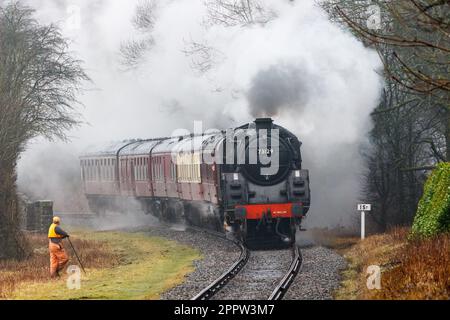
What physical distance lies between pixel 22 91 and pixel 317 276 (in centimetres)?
1280

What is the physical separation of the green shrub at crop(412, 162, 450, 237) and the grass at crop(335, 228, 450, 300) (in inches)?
14.8

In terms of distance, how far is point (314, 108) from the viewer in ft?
85.6

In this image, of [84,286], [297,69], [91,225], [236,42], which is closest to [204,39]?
[236,42]

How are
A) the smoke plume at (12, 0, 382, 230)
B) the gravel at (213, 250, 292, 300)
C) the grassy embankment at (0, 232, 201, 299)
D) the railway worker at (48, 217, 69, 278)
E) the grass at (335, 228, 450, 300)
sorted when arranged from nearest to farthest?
1. the grass at (335, 228, 450, 300)
2. the gravel at (213, 250, 292, 300)
3. the grassy embankment at (0, 232, 201, 299)
4. the railway worker at (48, 217, 69, 278)
5. the smoke plume at (12, 0, 382, 230)

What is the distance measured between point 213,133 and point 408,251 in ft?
32.4

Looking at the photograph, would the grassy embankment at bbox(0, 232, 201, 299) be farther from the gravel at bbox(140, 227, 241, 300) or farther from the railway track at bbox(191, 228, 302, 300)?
the railway track at bbox(191, 228, 302, 300)

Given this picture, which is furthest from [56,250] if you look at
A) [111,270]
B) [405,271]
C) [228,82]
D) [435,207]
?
[228,82]

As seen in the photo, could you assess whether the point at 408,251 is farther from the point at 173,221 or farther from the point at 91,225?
the point at 91,225

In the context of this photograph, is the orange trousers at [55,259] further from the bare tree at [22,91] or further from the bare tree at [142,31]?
the bare tree at [142,31]

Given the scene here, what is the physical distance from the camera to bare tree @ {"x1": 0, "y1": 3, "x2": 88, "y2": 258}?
22.0m

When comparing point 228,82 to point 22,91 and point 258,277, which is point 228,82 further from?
point 258,277

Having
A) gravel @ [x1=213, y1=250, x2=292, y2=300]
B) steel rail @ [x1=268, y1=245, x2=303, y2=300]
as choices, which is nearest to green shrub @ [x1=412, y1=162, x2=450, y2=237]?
steel rail @ [x1=268, y1=245, x2=303, y2=300]

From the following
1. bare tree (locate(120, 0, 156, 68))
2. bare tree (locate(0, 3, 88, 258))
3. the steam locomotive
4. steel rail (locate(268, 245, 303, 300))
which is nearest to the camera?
steel rail (locate(268, 245, 303, 300))

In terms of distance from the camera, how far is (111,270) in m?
19.0
